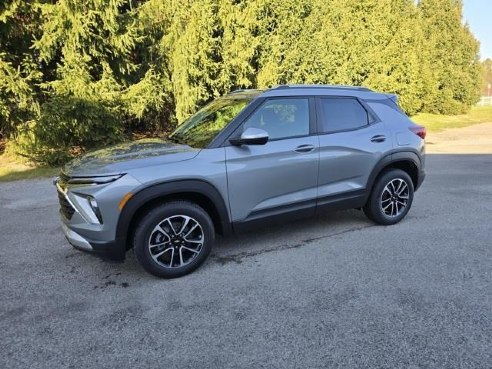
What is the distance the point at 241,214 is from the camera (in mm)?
4020

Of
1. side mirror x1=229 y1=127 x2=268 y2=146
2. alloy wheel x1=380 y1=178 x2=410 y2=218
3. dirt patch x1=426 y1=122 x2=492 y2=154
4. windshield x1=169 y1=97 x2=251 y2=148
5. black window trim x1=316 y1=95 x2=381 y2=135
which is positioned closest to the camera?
side mirror x1=229 y1=127 x2=268 y2=146

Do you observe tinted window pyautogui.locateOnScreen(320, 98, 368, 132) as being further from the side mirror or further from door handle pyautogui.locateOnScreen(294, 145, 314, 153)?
the side mirror

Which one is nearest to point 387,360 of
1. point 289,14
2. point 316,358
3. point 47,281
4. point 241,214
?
point 316,358

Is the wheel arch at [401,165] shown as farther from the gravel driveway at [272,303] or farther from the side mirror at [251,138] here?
the side mirror at [251,138]

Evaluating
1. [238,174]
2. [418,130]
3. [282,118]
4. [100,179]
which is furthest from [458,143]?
[100,179]

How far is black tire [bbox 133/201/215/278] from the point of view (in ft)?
11.8

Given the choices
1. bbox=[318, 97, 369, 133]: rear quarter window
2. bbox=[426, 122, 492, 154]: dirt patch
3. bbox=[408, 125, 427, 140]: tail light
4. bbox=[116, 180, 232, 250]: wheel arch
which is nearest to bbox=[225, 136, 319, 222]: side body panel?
bbox=[116, 180, 232, 250]: wheel arch

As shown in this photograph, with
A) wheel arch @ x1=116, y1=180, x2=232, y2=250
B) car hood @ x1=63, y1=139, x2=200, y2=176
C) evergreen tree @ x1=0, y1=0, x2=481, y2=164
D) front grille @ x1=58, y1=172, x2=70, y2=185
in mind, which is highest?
evergreen tree @ x1=0, y1=0, x2=481, y2=164

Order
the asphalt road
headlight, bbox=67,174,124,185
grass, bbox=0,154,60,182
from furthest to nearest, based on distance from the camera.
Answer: grass, bbox=0,154,60,182 < headlight, bbox=67,174,124,185 < the asphalt road

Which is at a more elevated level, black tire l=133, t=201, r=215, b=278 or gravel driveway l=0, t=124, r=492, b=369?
black tire l=133, t=201, r=215, b=278

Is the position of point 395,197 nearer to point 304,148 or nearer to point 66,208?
point 304,148

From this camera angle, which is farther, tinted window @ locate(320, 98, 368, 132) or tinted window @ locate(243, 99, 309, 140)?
tinted window @ locate(320, 98, 368, 132)

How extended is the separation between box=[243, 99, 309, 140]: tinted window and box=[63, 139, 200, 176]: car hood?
746mm

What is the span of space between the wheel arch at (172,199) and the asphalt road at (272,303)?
19.1 inches
